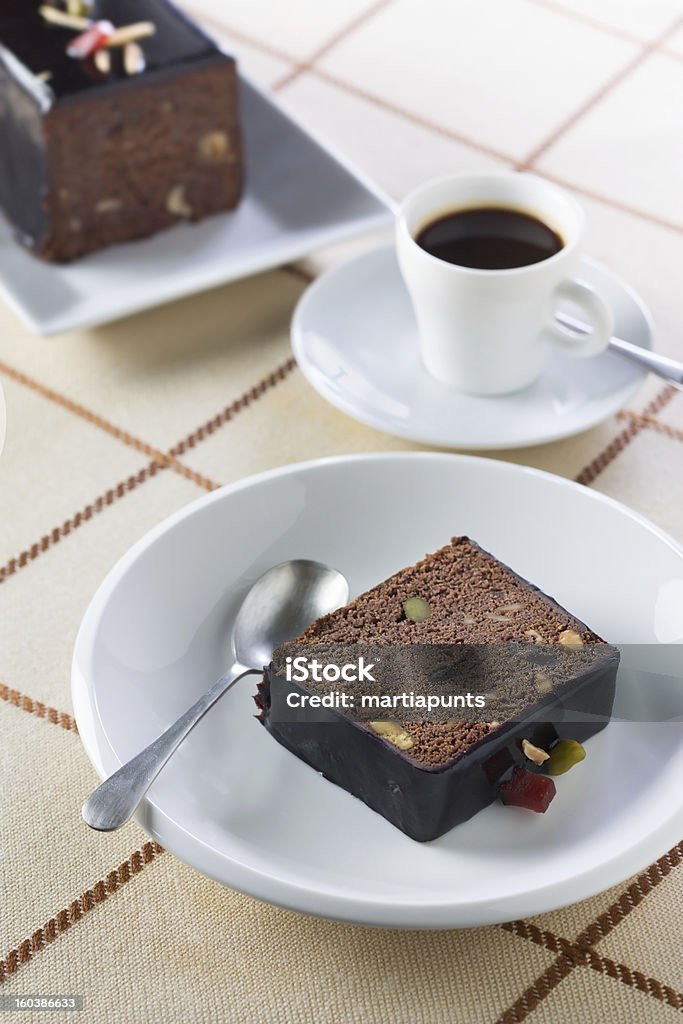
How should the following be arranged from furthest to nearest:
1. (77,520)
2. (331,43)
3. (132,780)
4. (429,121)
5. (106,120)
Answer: (331,43) < (429,121) < (106,120) < (77,520) < (132,780)

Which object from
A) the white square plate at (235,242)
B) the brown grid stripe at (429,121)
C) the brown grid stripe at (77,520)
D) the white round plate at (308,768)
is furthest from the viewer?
the brown grid stripe at (429,121)

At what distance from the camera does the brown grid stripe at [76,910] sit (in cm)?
93

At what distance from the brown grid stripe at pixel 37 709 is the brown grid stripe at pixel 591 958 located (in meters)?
0.42

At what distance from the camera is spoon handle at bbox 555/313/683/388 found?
1.34 m

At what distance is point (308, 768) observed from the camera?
0.99 m

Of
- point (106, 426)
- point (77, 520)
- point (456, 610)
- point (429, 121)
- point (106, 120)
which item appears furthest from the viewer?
point (429, 121)

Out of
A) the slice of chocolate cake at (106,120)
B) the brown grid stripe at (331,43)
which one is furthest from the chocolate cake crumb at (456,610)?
the brown grid stripe at (331,43)

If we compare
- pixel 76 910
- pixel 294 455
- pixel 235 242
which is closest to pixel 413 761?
pixel 76 910

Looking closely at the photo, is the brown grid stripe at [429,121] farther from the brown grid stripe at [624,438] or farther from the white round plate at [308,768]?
the white round plate at [308,768]

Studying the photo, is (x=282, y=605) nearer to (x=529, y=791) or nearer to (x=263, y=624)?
(x=263, y=624)

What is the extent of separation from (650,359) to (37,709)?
74 cm

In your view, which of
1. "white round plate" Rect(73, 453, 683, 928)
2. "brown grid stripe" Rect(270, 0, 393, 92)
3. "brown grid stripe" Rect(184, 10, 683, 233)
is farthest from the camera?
"brown grid stripe" Rect(270, 0, 393, 92)

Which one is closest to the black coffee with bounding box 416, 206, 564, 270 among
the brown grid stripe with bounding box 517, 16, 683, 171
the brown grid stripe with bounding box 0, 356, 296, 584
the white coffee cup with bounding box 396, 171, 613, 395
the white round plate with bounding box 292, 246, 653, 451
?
the white coffee cup with bounding box 396, 171, 613, 395

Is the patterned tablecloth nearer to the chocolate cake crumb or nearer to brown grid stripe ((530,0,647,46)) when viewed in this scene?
brown grid stripe ((530,0,647,46))
